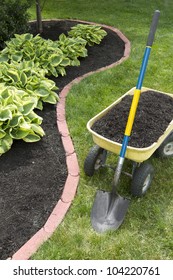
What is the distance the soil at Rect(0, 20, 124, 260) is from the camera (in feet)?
9.58

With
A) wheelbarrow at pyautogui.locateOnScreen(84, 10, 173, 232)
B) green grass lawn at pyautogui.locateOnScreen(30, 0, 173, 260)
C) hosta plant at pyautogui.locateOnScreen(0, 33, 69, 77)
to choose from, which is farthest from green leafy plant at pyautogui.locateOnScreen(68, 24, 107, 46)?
wheelbarrow at pyautogui.locateOnScreen(84, 10, 173, 232)

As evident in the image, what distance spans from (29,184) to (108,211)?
83 centimetres

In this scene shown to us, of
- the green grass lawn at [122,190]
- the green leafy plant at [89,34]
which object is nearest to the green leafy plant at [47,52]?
the green leafy plant at [89,34]

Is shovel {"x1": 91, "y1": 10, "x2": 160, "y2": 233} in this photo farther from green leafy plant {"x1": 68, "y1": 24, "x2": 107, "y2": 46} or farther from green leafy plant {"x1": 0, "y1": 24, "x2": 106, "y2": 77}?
green leafy plant {"x1": 68, "y1": 24, "x2": 107, "y2": 46}

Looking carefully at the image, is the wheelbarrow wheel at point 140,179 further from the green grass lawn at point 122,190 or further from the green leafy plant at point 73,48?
the green leafy plant at point 73,48

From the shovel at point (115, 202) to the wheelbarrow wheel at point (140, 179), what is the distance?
0.67ft

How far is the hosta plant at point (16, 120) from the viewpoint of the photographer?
11.9 ft

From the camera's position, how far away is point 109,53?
6.30 meters

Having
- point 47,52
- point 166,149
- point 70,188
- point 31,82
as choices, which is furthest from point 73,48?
point 70,188

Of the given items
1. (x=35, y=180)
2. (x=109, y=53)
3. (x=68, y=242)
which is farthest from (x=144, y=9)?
(x=68, y=242)

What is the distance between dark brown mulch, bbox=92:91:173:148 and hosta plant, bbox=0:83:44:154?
81 cm

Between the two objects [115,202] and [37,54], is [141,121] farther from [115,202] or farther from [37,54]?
[37,54]

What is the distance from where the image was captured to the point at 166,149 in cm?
379
